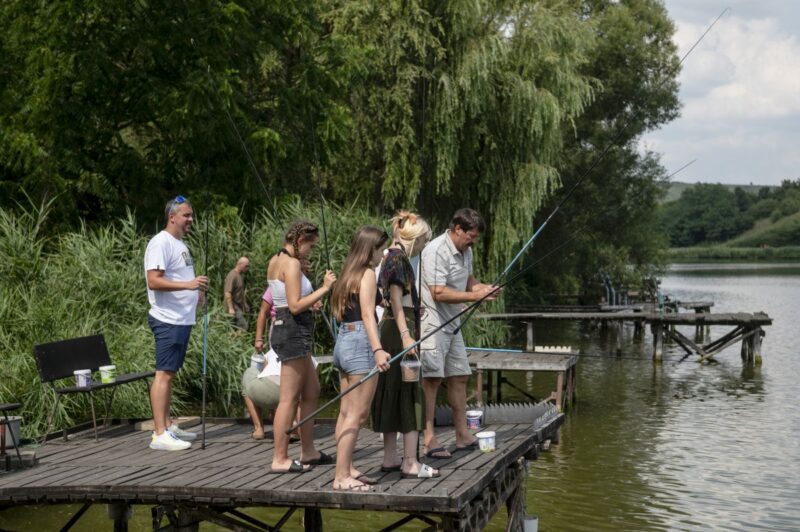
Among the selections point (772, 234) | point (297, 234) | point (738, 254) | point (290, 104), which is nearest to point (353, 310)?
point (297, 234)

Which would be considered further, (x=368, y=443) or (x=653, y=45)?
(x=653, y=45)

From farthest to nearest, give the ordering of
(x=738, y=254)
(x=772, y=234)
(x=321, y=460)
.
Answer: (x=772, y=234)
(x=738, y=254)
(x=321, y=460)

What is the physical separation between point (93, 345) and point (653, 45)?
28.8m

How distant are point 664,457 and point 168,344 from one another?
24.5 ft

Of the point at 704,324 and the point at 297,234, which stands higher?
the point at 297,234

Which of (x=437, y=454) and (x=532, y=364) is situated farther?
(x=532, y=364)

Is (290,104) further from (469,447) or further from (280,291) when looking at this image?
(280,291)

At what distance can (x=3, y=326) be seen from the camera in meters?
12.5

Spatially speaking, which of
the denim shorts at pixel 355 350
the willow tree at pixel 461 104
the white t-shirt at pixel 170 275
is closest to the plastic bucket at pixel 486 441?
the denim shorts at pixel 355 350

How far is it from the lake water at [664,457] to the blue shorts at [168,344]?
2653mm

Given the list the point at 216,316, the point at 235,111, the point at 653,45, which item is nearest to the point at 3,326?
the point at 216,316

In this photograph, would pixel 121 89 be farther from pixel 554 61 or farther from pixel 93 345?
pixel 93 345

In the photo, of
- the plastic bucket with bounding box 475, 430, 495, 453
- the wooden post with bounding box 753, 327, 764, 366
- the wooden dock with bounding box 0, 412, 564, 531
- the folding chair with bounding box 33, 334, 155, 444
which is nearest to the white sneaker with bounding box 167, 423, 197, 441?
the wooden dock with bounding box 0, 412, 564, 531

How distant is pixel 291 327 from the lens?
6.84 metres
